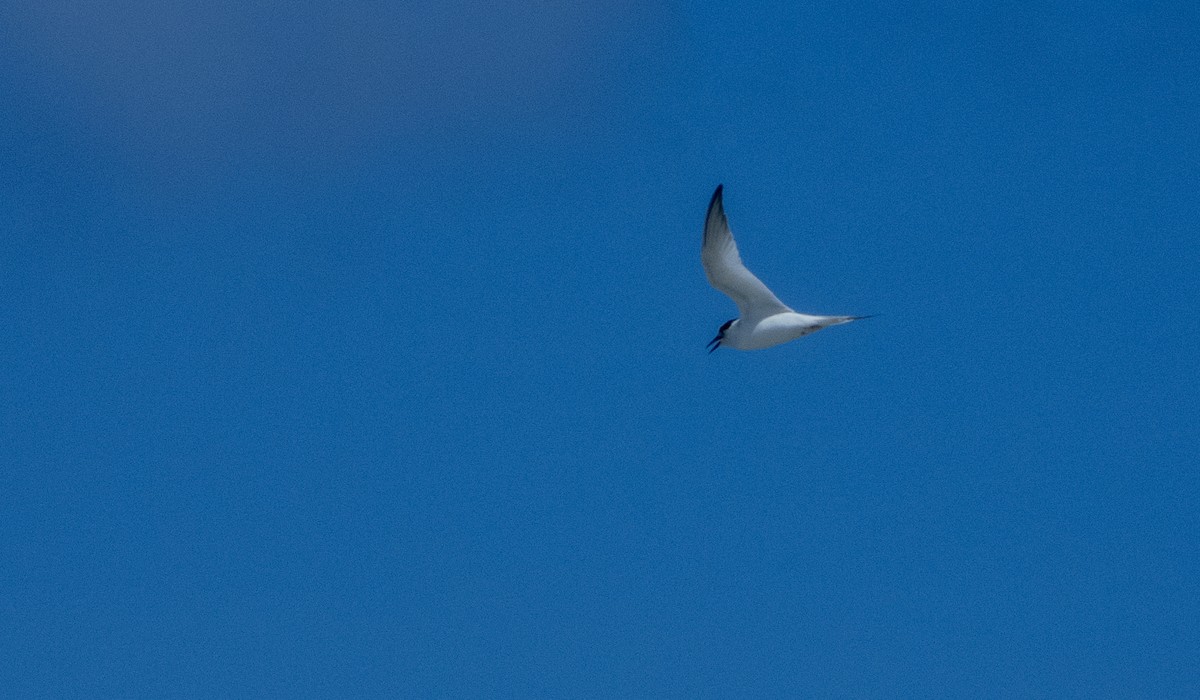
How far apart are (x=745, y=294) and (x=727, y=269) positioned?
0.68 m

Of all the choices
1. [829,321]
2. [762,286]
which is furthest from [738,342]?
[829,321]

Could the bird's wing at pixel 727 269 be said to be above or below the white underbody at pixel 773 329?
above

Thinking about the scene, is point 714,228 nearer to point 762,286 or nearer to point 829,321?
point 762,286

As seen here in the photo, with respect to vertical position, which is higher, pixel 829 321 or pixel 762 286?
pixel 762 286

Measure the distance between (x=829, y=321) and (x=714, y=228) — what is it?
95.0 inches

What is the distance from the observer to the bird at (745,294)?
17.5 meters

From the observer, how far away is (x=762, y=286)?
17.9m

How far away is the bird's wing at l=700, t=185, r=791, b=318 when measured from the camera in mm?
17594

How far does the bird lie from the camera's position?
57.6ft

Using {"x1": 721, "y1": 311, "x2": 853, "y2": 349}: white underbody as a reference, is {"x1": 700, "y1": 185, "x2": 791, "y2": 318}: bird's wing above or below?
above

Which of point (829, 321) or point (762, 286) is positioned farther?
point (762, 286)

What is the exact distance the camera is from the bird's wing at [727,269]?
1759 cm

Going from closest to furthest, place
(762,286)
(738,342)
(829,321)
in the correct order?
(829,321)
(762,286)
(738,342)

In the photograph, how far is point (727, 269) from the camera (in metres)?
17.9
